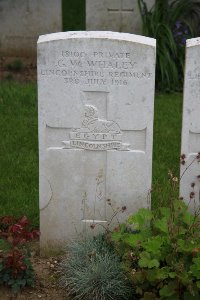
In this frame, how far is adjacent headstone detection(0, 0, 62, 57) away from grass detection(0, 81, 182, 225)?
113 centimetres

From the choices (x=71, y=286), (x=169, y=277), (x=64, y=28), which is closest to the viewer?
(x=169, y=277)

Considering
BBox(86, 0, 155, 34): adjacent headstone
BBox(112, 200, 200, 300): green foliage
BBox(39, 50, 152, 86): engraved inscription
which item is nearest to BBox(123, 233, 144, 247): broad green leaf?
BBox(112, 200, 200, 300): green foliage

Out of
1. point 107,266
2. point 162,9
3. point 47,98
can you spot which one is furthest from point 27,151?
point 162,9

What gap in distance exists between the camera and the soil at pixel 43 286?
13.2 ft

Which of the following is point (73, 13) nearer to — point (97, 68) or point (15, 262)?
point (97, 68)

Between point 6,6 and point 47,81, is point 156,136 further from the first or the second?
point 6,6

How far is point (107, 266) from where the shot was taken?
3.98m

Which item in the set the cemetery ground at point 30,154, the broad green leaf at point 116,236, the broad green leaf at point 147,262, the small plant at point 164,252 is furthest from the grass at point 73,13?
the broad green leaf at point 147,262

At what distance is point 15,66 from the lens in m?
8.99

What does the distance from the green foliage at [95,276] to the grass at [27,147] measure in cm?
67

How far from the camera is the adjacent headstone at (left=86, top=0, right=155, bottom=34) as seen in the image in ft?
30.3

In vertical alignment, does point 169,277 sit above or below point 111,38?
below

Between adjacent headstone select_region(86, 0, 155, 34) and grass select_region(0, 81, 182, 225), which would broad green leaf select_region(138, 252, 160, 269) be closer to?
grass select_region(0, 81, 182, 225)

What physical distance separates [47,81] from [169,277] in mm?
1416
